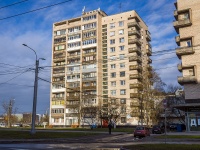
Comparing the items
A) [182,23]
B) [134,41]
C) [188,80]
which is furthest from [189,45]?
[134,41]

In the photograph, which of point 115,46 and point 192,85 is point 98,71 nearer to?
point 115,46

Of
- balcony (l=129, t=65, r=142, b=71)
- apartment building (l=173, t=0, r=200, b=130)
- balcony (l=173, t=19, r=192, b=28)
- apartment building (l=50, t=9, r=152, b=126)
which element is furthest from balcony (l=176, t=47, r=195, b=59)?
balcony (l=129, t=65, r=142, b=71)

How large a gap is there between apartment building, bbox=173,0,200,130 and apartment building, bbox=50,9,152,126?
90.1 feet

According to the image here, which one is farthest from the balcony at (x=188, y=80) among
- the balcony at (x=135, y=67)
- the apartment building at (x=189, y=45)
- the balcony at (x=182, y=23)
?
the balcony at (x=135, y=67)

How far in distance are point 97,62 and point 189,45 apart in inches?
1605

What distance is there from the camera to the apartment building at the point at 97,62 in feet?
278

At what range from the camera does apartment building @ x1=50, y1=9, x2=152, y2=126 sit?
278 feet

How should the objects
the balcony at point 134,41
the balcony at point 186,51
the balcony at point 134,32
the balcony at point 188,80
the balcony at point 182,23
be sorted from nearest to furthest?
the balcony at point 188,80 < the balcony at point 186,51 < the balcony at point 182,23 < the balcony at point 134,41 < the balcony at point 134,32

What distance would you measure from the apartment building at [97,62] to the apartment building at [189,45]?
27469mm

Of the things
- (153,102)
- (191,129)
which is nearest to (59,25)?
(153,102)

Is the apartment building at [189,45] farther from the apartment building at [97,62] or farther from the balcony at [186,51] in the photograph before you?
the apartment building at [97,62]

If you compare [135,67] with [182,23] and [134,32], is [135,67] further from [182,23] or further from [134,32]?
[182,23]

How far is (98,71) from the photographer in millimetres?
90688

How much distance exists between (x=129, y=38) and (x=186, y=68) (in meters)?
38.1
